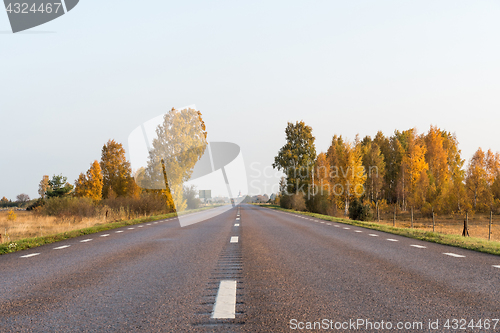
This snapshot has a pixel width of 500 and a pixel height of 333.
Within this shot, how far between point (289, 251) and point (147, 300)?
493 centimetres

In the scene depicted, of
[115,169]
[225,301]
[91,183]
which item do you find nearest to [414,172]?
[115,169]

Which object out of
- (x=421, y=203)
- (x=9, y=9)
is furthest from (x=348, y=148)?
(x=9, y=9)

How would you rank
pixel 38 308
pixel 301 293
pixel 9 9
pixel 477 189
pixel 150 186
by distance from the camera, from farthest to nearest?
pixel 477 189 → pixel 150 186 → pixel 9 9 → pixel 301 293 → pixel 38 308

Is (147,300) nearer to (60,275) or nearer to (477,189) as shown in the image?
(60,275)

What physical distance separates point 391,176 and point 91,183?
185 ft

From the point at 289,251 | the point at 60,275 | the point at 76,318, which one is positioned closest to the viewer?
the point at 76,318

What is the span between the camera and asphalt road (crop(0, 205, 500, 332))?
3463 millimetres

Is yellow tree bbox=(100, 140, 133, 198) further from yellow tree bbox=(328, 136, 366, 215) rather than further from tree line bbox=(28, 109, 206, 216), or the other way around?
yellow tree bbox=(328, 136, 366, 215)

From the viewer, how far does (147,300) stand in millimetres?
4312

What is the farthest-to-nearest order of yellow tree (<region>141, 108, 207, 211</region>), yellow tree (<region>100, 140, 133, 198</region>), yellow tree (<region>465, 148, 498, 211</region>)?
yellow tree (<region>100, 140, 133, 198</region>), yellow tree (<region>465, 148, 498, 211</region>), yellow tree (<region>141, 108, 207, 211</region>)

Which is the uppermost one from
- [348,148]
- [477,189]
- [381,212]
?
[348,148]

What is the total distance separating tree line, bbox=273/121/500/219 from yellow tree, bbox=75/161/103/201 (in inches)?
1100

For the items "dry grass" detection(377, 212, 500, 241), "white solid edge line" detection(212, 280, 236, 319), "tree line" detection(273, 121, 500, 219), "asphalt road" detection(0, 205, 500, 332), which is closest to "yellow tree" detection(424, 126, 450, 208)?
"tree line" detection(273, 121, 500, 219)

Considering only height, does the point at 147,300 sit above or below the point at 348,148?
below
